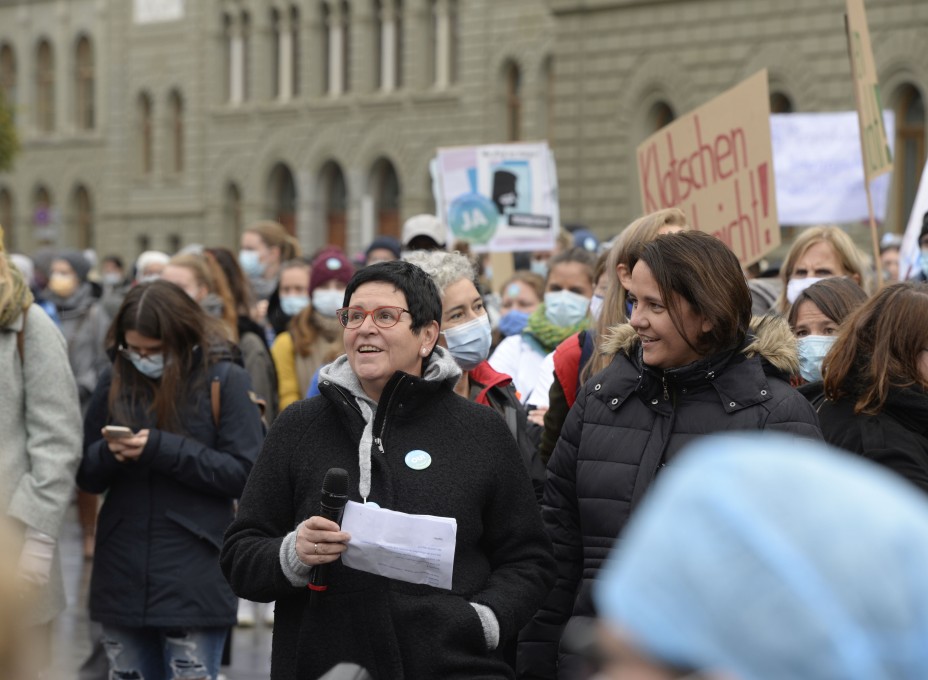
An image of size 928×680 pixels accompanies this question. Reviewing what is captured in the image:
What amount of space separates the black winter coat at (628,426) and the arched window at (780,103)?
24.3m

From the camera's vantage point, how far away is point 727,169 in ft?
25.1

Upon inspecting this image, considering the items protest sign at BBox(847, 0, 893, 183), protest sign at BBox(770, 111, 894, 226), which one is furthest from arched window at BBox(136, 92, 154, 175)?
protest sign at BBox(847, 0, 893, 183)

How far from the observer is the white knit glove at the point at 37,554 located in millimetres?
5340

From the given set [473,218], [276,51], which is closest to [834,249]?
[473,218]

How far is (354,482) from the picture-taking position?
3.65m

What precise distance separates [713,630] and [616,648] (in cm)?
12

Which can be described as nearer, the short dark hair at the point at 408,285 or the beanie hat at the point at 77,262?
the short dark hair at the point at 408,285

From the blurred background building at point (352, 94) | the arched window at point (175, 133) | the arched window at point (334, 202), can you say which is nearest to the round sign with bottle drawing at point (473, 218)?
the blurred background building at point (352, 94)

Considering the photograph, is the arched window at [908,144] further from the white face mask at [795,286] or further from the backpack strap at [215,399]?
the backpack strap at [215,399]

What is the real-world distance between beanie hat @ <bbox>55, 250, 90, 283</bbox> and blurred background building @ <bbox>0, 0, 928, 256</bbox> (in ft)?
53.5

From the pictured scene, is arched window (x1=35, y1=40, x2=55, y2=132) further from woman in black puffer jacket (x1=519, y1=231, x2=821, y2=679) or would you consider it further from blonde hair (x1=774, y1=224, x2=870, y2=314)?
woman in black puffer jacket (x1=519, y1=231, x2=821, y2=679)

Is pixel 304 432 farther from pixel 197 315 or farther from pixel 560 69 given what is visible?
pixel 560 69

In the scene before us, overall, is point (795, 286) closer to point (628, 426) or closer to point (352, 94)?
point (628, 426)

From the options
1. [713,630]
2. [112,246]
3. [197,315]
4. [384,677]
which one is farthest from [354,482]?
[112,246]
